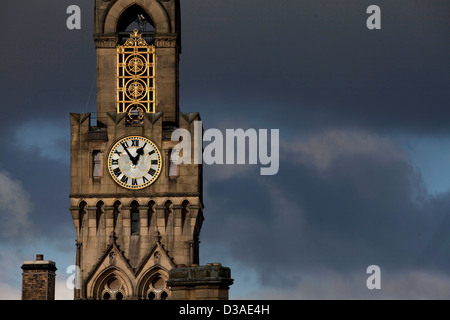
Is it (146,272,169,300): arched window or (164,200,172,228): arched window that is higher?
(164,200,172,228): arched window

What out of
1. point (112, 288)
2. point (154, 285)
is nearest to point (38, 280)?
point (112, 288)

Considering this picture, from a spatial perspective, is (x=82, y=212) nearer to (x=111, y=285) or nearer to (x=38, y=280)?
(x=111, y=285)

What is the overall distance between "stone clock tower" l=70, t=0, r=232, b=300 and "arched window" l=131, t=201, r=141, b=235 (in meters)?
0.08

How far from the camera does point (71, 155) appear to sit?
140m

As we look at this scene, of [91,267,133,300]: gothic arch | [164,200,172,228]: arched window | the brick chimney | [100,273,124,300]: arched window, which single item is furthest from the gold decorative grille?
the brick chimney

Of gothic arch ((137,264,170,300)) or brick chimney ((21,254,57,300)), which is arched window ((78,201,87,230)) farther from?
brick chimney ((21,254,57,300))

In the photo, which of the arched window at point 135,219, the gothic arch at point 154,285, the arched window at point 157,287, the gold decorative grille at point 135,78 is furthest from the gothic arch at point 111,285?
the gold decorative grille at point 135,78

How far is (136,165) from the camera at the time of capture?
452 feet

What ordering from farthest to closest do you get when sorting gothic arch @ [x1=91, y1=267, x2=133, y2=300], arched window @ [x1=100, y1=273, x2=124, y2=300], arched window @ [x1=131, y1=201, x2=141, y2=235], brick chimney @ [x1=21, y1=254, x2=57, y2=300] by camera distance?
arched window @ [x1=131, y1=201, x2=141, y2=235] < arched window @ [x1=100, y1=273, x2=124, y2=300] < gothic arch @ [x1=91, y1=267, x2=133, y2=300] < brick chimney @ [x1=21, y1=254, x2=57, y2=300]

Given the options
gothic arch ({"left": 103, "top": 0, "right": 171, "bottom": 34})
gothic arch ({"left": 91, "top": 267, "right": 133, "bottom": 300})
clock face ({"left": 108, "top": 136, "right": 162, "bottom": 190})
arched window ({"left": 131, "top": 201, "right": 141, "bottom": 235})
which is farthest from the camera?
gothic arch ({"left": 103, "top": 0, "right": 171, "bottom": 34})

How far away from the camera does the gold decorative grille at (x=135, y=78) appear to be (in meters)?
140

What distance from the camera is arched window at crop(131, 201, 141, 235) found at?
138 m
